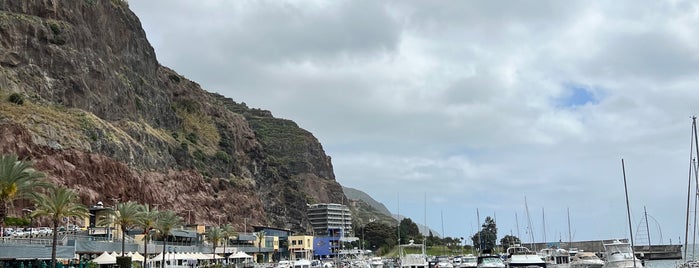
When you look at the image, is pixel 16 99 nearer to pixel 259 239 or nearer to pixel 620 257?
pixel 259 239

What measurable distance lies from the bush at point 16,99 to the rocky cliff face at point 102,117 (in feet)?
2.63

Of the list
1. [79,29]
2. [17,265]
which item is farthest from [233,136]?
[17,265]

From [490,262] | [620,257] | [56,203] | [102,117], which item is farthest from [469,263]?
[102,117]

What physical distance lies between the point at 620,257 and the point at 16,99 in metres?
87.2

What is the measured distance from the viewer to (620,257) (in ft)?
217

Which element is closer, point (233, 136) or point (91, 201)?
Answer: point (91, 201)

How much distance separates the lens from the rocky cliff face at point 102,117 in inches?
4053

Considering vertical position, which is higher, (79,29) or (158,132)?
(79,29)

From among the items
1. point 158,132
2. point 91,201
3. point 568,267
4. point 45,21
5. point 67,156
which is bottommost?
point 568,267

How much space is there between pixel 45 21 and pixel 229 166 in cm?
6885

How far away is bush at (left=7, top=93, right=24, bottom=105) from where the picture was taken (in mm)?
100200

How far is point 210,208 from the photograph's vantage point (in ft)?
496

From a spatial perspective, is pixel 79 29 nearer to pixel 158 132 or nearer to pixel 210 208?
pixel 158 132

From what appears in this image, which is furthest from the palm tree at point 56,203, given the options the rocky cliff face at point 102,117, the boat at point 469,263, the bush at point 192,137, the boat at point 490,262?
the bush at point 192,137
